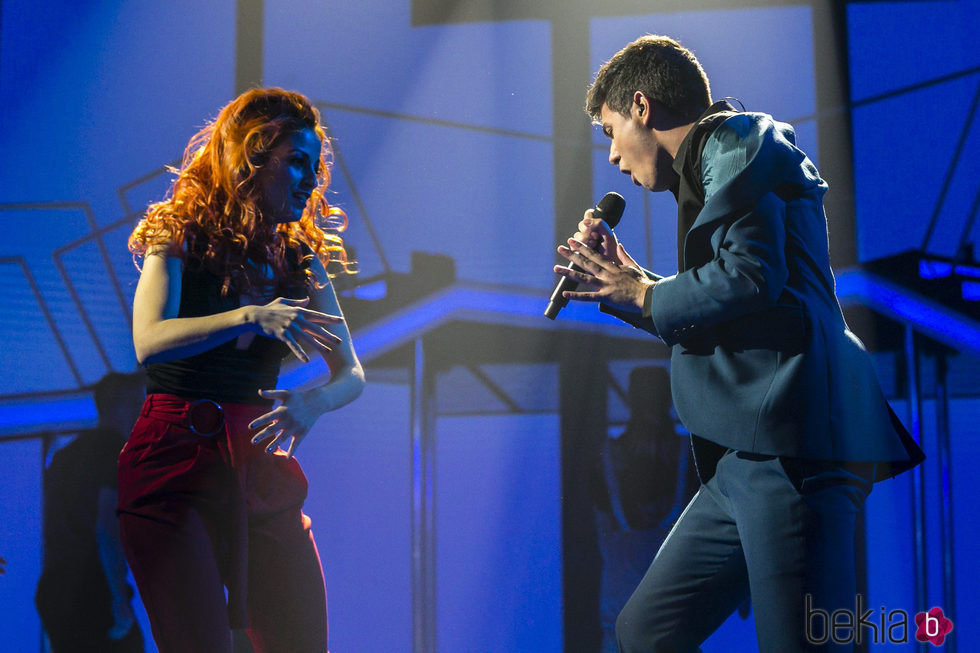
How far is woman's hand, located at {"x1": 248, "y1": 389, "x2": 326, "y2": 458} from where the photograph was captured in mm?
1486

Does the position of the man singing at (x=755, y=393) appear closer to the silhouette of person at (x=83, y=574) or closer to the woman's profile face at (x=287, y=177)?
the woman's profile face at (x=287, y=177)

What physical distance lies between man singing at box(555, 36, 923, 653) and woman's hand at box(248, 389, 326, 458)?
588 millimetres

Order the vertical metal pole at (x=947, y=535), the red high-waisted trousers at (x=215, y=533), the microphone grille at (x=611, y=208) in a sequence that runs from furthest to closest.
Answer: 1. the vertical metal pole at (x=947, y=535)
2. the microphone grille at (x=611, y=208)
3. the red high-waisted trousers at (x=215, y=533)

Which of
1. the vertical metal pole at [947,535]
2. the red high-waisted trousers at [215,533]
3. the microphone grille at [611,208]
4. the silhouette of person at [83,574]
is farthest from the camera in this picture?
the silhouette of person at [83,574]

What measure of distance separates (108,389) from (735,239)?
90.1 inches

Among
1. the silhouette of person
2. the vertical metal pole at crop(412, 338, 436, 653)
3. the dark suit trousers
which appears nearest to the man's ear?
the dark suit trousers

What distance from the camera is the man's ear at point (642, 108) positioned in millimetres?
1537

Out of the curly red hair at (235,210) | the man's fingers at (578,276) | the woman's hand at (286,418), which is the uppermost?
the curly red hair at (235,210)

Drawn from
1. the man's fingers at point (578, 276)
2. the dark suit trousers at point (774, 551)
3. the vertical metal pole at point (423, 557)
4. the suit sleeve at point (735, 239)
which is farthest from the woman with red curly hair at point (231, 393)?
the vertical metal pole at point (423, 557)

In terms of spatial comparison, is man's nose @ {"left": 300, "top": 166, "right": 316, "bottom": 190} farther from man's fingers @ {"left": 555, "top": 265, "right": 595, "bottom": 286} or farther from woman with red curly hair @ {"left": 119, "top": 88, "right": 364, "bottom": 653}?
man's fingers @ {"left": 555, "top": 265, "right": 595, "bottom": 286}

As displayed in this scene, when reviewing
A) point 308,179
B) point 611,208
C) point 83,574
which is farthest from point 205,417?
point 83,574

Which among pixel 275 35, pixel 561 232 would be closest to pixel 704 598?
pixel 561 232

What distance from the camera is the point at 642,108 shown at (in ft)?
5.06

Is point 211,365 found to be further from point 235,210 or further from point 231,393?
point 235,210
